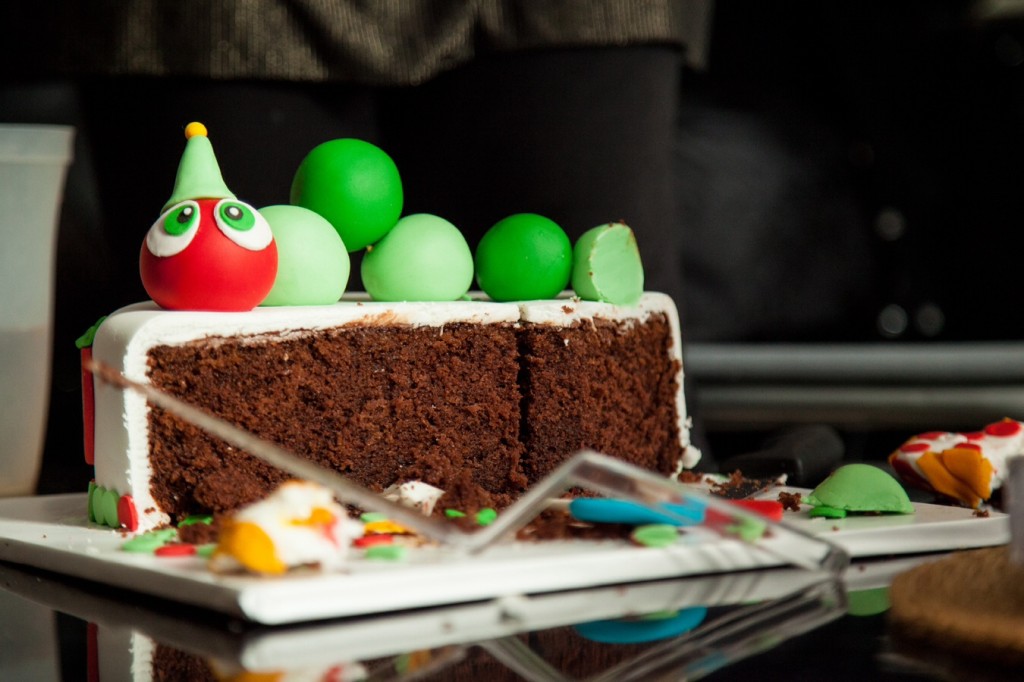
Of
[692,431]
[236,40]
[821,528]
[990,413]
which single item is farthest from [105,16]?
[990,413]

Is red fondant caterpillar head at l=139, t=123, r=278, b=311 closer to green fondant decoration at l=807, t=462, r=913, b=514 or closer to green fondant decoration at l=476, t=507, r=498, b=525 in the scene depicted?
green fondant decoration at l=476, t=507, r=498, b=525

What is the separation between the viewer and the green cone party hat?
941mm

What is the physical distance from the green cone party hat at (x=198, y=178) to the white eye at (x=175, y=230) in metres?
0.02

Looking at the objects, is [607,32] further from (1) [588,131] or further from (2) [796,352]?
(2) [796,352]

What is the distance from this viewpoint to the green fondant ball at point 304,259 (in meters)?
0.99

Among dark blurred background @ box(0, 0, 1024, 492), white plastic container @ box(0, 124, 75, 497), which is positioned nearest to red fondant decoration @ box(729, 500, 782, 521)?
Result: white plastic container @ box(0, 124, 75, 497)

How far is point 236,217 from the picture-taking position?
3.02 feet

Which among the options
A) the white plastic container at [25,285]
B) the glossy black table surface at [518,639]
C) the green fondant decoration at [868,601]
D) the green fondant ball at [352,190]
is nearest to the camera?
the glossy black table surface at [518,639]

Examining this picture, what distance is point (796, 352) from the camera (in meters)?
1.86

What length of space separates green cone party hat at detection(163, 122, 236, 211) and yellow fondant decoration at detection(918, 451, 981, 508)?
65 cm

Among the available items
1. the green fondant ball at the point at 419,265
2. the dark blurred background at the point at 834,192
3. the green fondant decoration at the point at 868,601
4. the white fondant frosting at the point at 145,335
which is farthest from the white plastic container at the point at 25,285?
the green fondant decoration at the point at 868,601

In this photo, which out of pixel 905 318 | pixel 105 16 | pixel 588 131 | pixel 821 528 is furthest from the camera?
pixel 905 318

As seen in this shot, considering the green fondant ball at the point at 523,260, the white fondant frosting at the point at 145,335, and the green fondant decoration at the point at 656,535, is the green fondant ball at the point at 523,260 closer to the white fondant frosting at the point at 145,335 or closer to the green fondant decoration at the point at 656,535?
the white fondant frosting at the point at 145,335

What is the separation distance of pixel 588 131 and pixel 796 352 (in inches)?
25.9
